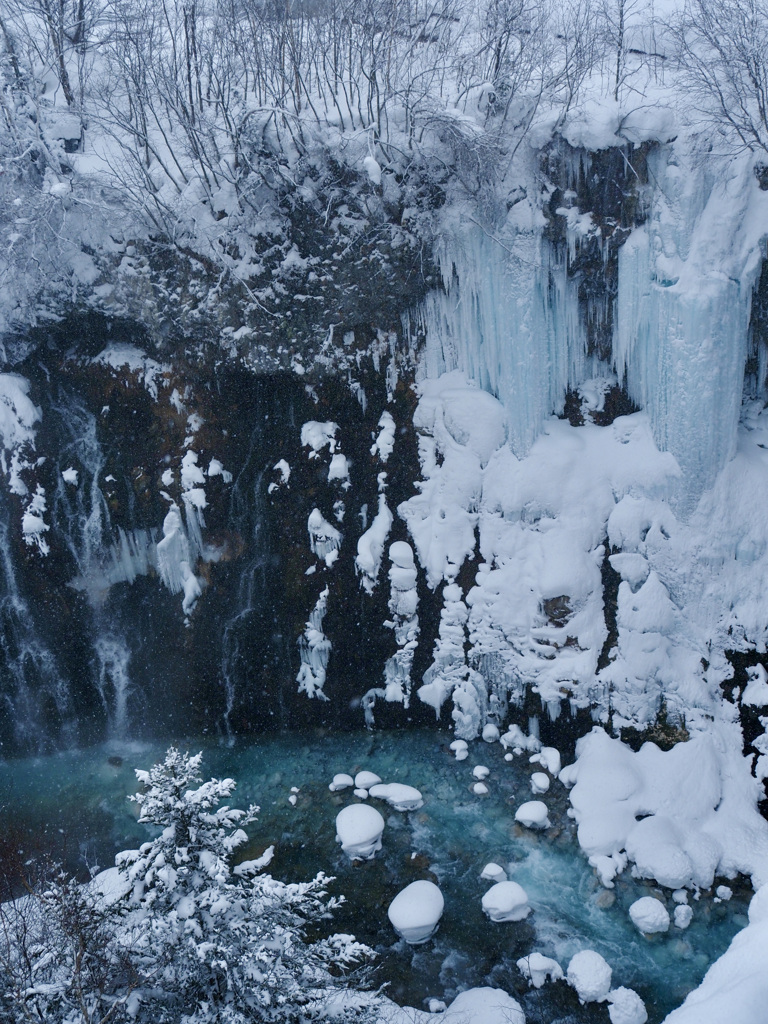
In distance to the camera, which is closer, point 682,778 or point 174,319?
point 682,778

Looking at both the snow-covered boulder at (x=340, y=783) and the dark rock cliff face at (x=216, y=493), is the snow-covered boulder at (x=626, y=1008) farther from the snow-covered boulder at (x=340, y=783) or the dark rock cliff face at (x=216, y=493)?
the snow-covered boulder at (x=340, y=783)

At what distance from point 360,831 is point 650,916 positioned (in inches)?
136

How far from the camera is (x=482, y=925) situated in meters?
7.46

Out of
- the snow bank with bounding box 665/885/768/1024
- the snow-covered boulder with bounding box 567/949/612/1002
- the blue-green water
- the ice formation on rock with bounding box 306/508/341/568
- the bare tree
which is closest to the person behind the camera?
the snow bank with bounding box 665/885/768/1024

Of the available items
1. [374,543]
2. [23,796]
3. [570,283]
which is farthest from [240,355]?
[23,796]

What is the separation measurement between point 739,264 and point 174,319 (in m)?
7.71

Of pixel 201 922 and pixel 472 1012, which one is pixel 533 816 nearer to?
pixel 472 1012

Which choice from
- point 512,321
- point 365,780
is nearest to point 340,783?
point 365,780

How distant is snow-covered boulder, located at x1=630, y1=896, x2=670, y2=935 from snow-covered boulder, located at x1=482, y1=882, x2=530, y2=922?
3.92 ft

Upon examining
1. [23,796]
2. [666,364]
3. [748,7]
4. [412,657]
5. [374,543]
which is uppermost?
[748,7]

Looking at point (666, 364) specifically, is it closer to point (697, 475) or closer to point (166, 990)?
point (697, 475)

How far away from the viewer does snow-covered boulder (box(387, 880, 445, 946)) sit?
7281 millimetres

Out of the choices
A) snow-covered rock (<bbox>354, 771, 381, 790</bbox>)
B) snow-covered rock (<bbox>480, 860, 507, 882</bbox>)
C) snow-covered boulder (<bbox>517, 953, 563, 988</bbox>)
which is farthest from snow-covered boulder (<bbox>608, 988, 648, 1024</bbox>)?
snow-covered rock (<bbox>354, 771, 381, 790</bbox>)

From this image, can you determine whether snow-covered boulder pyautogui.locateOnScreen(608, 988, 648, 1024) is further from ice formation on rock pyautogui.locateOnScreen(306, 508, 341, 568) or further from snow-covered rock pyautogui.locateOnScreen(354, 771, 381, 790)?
ice formation on rock pyautogui.locateOnScreen(306, 508, 341, 568)
